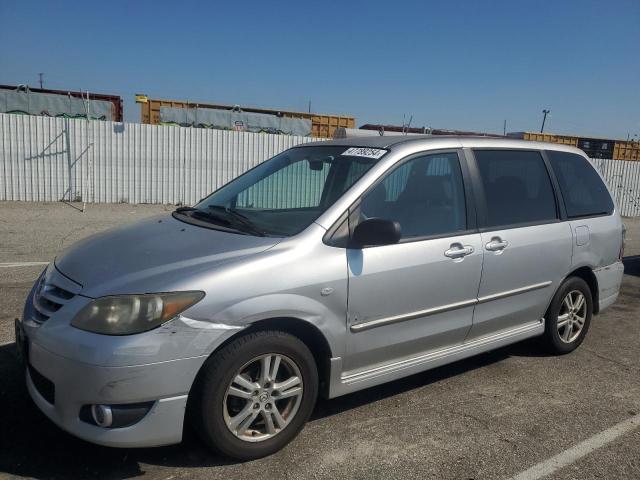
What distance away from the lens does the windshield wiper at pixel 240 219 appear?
321 centimetres

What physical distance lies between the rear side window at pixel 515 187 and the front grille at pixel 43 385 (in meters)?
2.84

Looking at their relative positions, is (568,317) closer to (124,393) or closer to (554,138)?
(124,393)

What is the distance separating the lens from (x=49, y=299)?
285 cm

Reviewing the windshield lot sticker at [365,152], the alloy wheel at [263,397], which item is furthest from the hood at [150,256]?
the windshield lot sticker at [365,152]

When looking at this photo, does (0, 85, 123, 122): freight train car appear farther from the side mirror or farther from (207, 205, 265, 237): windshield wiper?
the side mirror

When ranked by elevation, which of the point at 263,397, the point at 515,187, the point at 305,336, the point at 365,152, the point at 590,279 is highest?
the point at 365,152

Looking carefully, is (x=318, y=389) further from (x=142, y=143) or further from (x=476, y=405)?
(x=142, y=143)

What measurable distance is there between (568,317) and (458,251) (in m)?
1.68

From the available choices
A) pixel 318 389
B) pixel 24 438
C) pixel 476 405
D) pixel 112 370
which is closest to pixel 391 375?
pixel 318 389

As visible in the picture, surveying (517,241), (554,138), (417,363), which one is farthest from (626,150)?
(417,363)

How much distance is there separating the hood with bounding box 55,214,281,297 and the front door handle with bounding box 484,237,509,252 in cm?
160

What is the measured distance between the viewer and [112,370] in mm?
2484

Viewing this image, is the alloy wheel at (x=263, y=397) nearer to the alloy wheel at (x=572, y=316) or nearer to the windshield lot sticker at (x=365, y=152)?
the windshield lot sticker at (x=365, y=152)

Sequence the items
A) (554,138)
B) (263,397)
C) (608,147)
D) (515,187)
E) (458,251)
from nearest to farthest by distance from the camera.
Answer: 1. (263,397)
2. (458,251)
3. (515,187)
4. (554,138)
5. (608,147)
